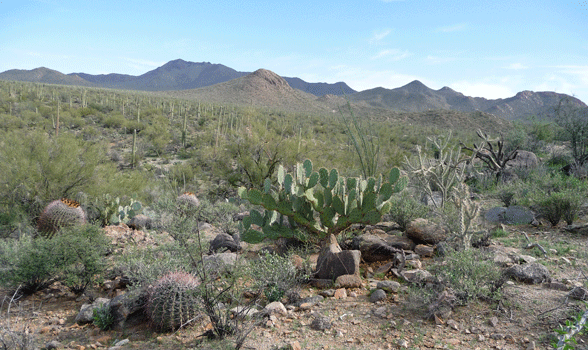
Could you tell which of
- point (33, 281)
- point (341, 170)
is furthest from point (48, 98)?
point (33, 281)

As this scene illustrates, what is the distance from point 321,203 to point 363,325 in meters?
2.19

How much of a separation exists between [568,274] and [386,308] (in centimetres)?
256

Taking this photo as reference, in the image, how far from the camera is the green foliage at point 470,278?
13.3 feet

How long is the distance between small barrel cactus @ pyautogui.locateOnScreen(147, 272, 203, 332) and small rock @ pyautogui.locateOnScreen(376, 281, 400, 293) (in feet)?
7.03

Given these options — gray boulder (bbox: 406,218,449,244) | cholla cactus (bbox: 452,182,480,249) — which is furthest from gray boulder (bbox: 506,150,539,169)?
cholla cactus (bbox: 452,182,480,249)

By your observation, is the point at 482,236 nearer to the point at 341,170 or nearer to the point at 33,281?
the point at 33,281

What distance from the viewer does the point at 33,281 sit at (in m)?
5.08

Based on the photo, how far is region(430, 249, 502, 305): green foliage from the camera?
4039 millimetres

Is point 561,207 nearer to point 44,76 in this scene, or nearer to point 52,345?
point 52,345

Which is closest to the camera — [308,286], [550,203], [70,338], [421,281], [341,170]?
[70,338]

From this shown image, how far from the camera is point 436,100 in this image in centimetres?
10550

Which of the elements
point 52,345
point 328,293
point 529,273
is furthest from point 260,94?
point 52,345

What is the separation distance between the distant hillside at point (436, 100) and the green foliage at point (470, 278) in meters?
89.1

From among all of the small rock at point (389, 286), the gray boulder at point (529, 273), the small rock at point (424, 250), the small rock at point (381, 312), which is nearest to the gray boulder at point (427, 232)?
the small rock at point (424, 250)
